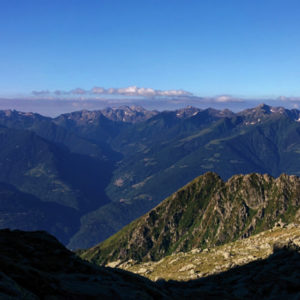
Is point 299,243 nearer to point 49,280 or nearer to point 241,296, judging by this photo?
point 241,296

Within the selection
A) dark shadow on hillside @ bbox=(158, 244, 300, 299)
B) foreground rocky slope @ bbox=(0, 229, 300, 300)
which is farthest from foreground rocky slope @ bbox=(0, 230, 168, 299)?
dark shadow on hillside @ bbox=(158, 244, 300, 299)

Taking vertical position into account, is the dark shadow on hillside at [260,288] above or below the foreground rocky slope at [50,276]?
below

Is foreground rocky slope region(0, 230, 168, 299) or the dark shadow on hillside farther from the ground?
foreground rocky slope region(0, 230, 168, 299)

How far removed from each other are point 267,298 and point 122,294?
5115 cm

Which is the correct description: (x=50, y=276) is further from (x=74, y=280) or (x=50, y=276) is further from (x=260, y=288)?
(x=260, y=288)

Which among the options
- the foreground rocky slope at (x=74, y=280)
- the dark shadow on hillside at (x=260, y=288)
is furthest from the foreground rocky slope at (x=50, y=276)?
the dark shadow on hillside at (x=260, y=288)

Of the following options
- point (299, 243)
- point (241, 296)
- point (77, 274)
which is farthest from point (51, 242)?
point (299, 243)

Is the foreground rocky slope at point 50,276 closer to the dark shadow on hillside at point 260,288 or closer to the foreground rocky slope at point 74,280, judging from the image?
the foreground rocky slope at point 74,280

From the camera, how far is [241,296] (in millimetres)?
107500

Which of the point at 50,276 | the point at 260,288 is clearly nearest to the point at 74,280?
the point at 50,276

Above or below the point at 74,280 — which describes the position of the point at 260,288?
below

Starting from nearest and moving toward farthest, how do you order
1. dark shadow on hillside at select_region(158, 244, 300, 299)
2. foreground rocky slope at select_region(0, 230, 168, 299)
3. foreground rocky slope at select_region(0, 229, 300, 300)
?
1. foreground rocky slope at select_region(0, 230, 168, 299)
2. foreground rocky slope at select_region(0, 229, 300, 300)
3. dark shadow on hillside at select_region(158, 244, 300, 299)

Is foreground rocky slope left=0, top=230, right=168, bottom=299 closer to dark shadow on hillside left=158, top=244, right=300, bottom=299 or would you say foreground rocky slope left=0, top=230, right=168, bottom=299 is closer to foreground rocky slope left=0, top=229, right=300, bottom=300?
foreground rocky slope left=0, top=229, right=300, bottom=300

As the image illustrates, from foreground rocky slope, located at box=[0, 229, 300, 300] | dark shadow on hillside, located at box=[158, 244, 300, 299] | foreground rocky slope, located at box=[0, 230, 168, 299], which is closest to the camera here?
foreground rocky slope, located at box=[0, 230, 168, 299]
